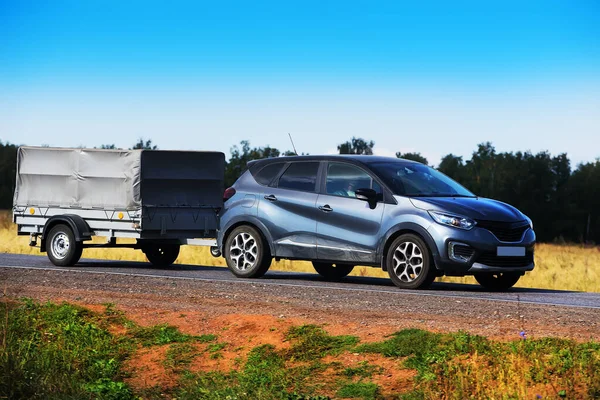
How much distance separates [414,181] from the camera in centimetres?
1551

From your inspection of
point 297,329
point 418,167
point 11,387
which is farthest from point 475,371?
point 418,167

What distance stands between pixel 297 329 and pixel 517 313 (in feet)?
8.45

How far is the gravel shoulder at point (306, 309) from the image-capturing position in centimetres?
1090

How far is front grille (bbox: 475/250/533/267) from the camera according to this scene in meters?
14.4

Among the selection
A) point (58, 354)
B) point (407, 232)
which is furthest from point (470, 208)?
point (58, 354)

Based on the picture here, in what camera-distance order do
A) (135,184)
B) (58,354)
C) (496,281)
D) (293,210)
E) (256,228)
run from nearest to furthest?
(58,354) < (496,281) < (293,210) < (256,228) < (135,184)

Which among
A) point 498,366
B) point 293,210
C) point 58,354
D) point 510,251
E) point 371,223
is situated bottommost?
point 58,354

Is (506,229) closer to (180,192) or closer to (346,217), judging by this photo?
(346,217)

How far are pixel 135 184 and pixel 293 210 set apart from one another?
416cm

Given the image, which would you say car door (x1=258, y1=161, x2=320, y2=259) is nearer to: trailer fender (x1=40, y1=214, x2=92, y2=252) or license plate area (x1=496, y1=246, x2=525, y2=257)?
license plate area (x1=496, y1=246, x2=525, y2=257)

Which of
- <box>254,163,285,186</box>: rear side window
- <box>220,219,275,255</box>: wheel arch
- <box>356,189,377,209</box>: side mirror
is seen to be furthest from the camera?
<box>254,163,285,186</box>: rear side window

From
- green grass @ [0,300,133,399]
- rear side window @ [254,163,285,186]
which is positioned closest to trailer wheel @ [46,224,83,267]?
rear side window @ [254,163,285,186]

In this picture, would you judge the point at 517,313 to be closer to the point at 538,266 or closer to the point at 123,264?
the point at 123,264

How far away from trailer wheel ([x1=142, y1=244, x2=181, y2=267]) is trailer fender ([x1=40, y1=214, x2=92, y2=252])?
5.02 feet
